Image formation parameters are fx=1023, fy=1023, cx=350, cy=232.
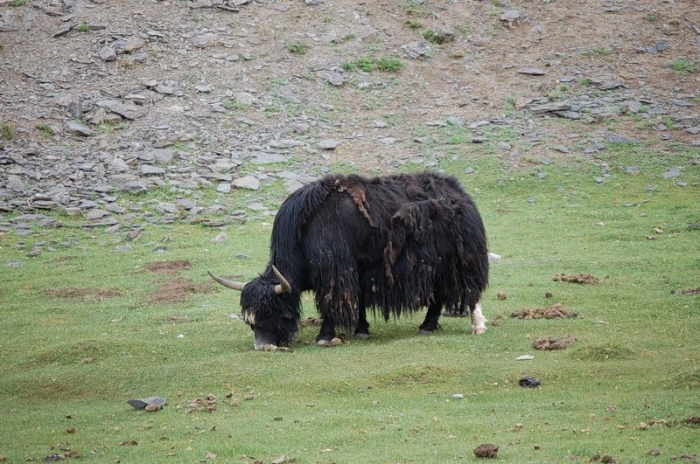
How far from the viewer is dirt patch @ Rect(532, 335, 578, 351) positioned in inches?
484

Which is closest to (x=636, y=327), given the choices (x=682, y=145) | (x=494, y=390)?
(x=494, y=390)

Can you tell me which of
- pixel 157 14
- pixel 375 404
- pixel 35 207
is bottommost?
pixel 35 207

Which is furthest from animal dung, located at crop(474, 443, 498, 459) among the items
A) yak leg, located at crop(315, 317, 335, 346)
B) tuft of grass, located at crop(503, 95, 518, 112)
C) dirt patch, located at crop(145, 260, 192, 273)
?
tuft of grass, located at crop(503, 95, 518, 112)

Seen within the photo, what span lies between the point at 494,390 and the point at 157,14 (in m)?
23.1

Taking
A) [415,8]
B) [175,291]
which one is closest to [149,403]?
[175,291]

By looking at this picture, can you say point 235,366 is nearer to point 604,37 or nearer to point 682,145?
point 682,145

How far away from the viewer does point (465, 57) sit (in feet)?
102

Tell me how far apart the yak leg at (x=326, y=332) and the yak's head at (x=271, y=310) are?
1.32 ft

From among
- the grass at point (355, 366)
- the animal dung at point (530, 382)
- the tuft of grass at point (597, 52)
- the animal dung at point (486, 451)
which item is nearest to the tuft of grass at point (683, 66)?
the tuft of grass at point (597, 52)

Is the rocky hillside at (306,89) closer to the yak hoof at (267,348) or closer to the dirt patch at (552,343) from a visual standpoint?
the yak hoof at (267,348)

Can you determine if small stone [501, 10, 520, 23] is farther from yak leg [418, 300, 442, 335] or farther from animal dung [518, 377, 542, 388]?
animal dung [518, 377, 542, 388]

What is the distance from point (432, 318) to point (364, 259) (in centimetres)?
127

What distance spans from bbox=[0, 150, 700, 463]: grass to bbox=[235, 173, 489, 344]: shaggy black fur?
0.57 meters

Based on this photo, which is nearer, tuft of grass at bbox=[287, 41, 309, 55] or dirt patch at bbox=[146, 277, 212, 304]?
dirt patch at bbox=[146, 277, 212, 304]
